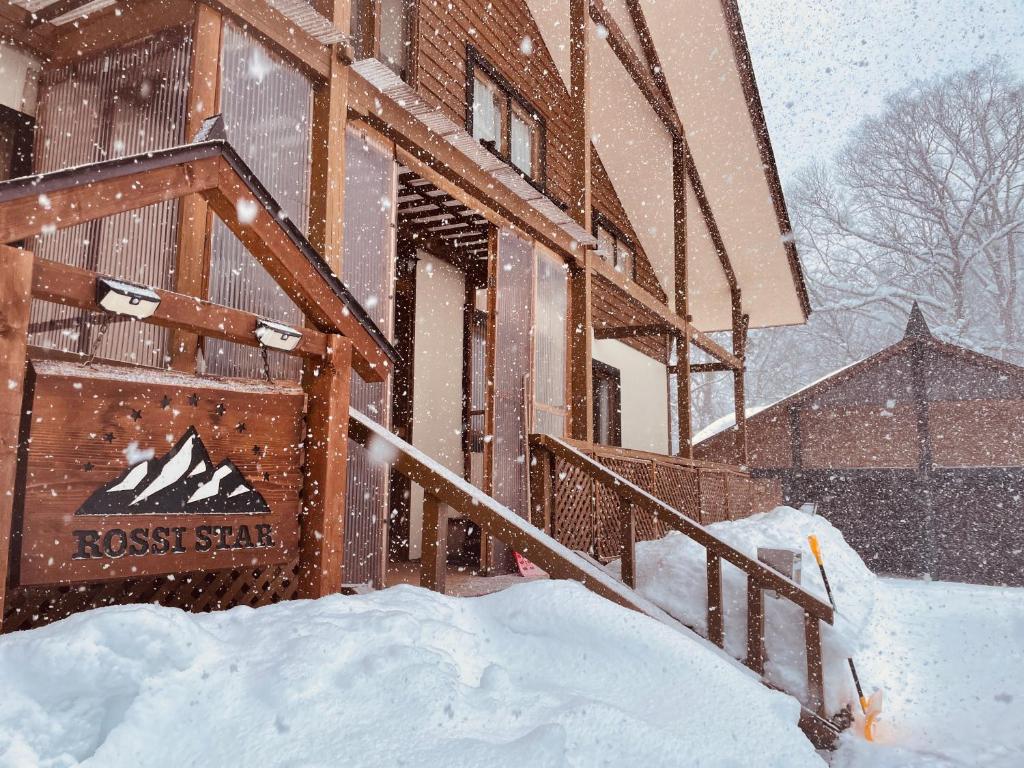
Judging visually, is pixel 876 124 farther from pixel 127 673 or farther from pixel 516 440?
pixel 127 673

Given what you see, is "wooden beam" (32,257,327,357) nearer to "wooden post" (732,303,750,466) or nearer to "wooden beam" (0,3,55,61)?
"wooden beam" (0,3,55,61)

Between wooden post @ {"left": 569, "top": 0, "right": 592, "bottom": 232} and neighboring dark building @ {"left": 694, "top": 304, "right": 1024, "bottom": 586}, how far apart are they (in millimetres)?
10287

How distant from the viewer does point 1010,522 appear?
53.6 ft

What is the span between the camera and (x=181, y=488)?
312 cm

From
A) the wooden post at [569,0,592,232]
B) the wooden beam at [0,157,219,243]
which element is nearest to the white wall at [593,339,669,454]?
the wooden post at [569,0,592,232]

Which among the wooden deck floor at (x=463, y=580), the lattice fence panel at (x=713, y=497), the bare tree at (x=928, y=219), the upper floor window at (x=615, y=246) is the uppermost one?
the bare tree at (x=928, y=219)

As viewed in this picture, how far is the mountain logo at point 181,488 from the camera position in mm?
2916

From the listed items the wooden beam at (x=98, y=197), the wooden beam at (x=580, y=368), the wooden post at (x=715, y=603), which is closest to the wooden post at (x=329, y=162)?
the wooden beam at (x=98, y=197)

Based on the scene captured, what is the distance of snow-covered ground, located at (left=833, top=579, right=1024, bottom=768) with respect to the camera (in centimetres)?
608

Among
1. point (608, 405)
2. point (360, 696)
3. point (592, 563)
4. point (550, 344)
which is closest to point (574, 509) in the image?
point (550, 344)

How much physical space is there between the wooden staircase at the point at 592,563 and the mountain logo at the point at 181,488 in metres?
1.27

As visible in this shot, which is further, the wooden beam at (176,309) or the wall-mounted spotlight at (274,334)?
the wall-mounted spotlight at (274,334)

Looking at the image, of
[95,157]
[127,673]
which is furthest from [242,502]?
[95,157]

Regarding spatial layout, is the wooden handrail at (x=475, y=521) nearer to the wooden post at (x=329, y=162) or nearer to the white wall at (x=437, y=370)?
the wooden post at (x=329, y=162)
